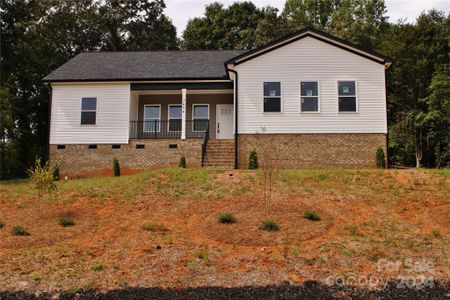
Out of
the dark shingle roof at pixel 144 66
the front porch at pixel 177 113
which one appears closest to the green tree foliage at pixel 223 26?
the dark shingle roof at pixel 144 66

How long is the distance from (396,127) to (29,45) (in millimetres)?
25207

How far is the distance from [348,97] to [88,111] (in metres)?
12.3

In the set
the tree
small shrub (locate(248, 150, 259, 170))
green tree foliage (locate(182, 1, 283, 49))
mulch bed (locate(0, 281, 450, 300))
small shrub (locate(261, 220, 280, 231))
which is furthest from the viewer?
green tree foliage (locate(182, 1, 283, 49))

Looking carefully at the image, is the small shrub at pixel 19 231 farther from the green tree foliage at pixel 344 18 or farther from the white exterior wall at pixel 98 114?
the green tree foliage at pixel 344 18

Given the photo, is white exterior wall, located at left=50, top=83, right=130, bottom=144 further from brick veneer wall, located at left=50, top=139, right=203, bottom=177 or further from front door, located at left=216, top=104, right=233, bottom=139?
front door, located at left=216, top=104, right=233, bottom=139

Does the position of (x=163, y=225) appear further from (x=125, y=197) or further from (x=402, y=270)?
(x=402, y=270)

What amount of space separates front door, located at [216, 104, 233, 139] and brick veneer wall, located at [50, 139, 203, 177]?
2646 millimetres

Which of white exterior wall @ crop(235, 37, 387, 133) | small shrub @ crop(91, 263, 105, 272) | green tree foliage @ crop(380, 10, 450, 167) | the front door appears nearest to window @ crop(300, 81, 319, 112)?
white exterior wall @ crop(235, 37, 387, 133)

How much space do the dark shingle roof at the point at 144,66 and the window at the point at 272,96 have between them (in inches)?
97.9

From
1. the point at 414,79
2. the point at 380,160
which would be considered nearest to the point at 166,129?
the point at 380,160

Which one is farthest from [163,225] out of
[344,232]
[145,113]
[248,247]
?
[145,113]

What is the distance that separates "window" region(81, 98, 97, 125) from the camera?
20.8 metres

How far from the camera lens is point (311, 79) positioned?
19047 millimetres

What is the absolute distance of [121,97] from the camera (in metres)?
21.0
